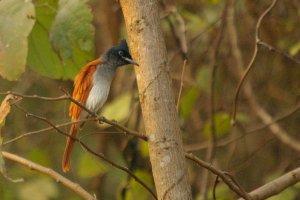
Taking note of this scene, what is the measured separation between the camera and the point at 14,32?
2.07m

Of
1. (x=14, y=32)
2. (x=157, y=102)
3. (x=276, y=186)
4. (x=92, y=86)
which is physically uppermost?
(x=92, y=86)

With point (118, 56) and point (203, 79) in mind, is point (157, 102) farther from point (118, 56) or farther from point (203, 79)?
point (203, 79)

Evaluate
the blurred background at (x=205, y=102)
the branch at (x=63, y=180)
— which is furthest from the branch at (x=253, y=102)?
the branch at (x=63, y=180)

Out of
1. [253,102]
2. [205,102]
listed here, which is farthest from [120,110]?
[205,102]

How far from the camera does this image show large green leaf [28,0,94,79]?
229 cm

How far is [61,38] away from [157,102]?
0.44 m

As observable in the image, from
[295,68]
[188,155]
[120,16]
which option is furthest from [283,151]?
[188,155]

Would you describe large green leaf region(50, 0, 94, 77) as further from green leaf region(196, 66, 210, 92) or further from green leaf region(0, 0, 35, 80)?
green leaf region(196, 66, 210, 92)

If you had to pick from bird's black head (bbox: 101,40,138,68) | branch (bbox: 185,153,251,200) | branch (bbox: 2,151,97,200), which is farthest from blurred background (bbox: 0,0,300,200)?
branch (bbox: 185,153,251,200)

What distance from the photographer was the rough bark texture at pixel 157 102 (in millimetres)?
2037

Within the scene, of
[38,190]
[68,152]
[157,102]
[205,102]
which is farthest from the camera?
[205,102]

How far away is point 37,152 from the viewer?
4.65 meters

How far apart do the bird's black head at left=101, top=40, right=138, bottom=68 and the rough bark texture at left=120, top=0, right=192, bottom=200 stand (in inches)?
37.4

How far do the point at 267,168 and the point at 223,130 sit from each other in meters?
1.05
